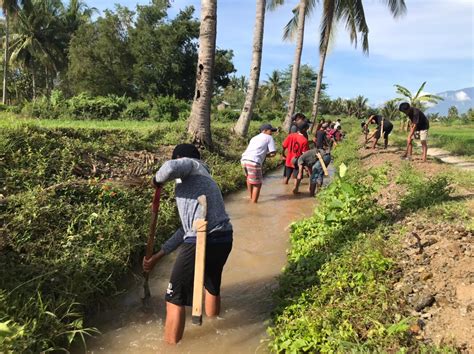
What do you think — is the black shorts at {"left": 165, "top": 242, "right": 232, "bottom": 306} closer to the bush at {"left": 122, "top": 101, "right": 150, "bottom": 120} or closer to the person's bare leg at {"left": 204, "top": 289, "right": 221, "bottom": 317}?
the person's bare leg at {"left": 204, "top": 289, "right": 221, "bottom": 317}

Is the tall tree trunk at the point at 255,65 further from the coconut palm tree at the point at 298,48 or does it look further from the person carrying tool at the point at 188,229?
the person carrying tool at the point at 188,229

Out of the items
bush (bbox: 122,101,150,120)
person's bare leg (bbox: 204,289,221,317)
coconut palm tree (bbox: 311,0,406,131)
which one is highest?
coconut palm tree (bbox: 311,0,406,131)

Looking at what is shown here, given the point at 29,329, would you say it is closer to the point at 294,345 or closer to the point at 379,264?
the point at 294,345

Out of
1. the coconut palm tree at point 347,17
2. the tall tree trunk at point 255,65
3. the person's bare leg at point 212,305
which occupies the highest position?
the coconut palm tree at point 347,17

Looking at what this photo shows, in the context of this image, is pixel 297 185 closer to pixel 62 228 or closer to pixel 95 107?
pixel 62 228

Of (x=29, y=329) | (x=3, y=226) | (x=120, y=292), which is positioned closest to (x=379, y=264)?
(x=120, y=292)

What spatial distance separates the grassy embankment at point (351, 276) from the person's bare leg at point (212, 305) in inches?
23.6

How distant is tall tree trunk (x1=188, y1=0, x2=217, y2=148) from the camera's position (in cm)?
971

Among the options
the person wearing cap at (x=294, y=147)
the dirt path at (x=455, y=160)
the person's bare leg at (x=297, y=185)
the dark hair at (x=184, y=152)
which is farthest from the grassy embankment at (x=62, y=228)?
the dirt path at (x=455, y=160)

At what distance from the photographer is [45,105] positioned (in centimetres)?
1947

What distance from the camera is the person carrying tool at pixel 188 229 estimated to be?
10.9ft

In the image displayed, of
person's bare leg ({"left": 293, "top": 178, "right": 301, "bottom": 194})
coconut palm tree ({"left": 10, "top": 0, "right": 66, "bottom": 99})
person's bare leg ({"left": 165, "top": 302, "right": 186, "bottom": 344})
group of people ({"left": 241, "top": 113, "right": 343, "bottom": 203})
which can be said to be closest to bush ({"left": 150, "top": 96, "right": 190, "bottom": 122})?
group of people ({"left": 241, "top": 113, "right": 343, "bottom": 203})

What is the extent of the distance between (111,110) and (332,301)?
1936 cm

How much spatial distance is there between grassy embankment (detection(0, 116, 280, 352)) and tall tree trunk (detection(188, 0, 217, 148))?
2702 millimetres
